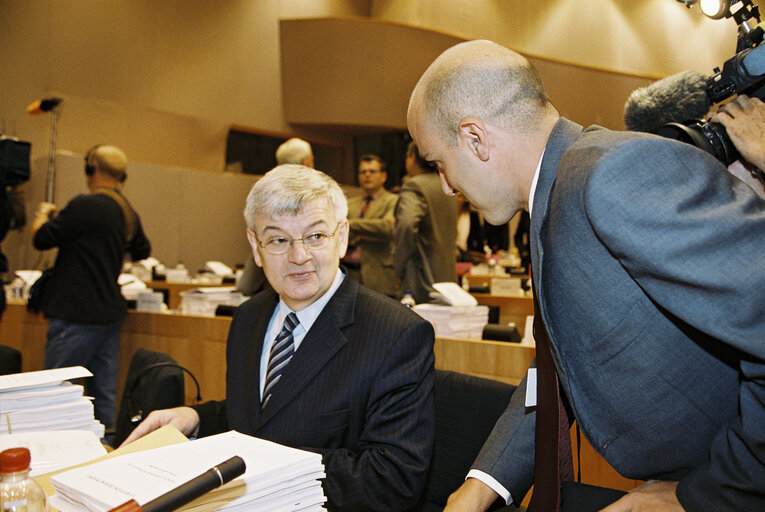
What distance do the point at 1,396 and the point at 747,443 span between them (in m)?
1.55

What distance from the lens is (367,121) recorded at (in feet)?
32.3

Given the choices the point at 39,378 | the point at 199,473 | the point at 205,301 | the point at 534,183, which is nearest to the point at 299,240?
the point at 39,378

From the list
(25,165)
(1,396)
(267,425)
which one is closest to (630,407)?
(267,425)

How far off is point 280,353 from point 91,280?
→ 88.2 inches

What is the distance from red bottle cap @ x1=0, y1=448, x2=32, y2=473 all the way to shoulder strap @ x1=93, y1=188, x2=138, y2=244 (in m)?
3.08

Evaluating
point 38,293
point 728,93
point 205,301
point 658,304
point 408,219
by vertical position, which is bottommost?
point 205,301

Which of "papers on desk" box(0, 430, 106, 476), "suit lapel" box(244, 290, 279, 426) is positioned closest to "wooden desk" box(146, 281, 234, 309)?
"suit lapel" box(244, 290, 279, 426)

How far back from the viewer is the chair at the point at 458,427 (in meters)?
1.67

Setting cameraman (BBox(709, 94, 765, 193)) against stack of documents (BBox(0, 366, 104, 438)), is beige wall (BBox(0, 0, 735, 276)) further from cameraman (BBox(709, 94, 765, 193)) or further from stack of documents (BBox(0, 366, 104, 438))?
cameraman (BBox(709, 94, 765, 193))

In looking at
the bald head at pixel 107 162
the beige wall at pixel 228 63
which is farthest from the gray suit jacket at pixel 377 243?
the beige wall at pixel 228 63

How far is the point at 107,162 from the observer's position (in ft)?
12.3

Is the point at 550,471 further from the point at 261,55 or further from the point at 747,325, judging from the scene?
the point at 261,55

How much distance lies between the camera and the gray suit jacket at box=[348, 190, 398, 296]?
14.9 ft

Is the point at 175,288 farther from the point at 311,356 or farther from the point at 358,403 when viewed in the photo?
the point at 358,403
